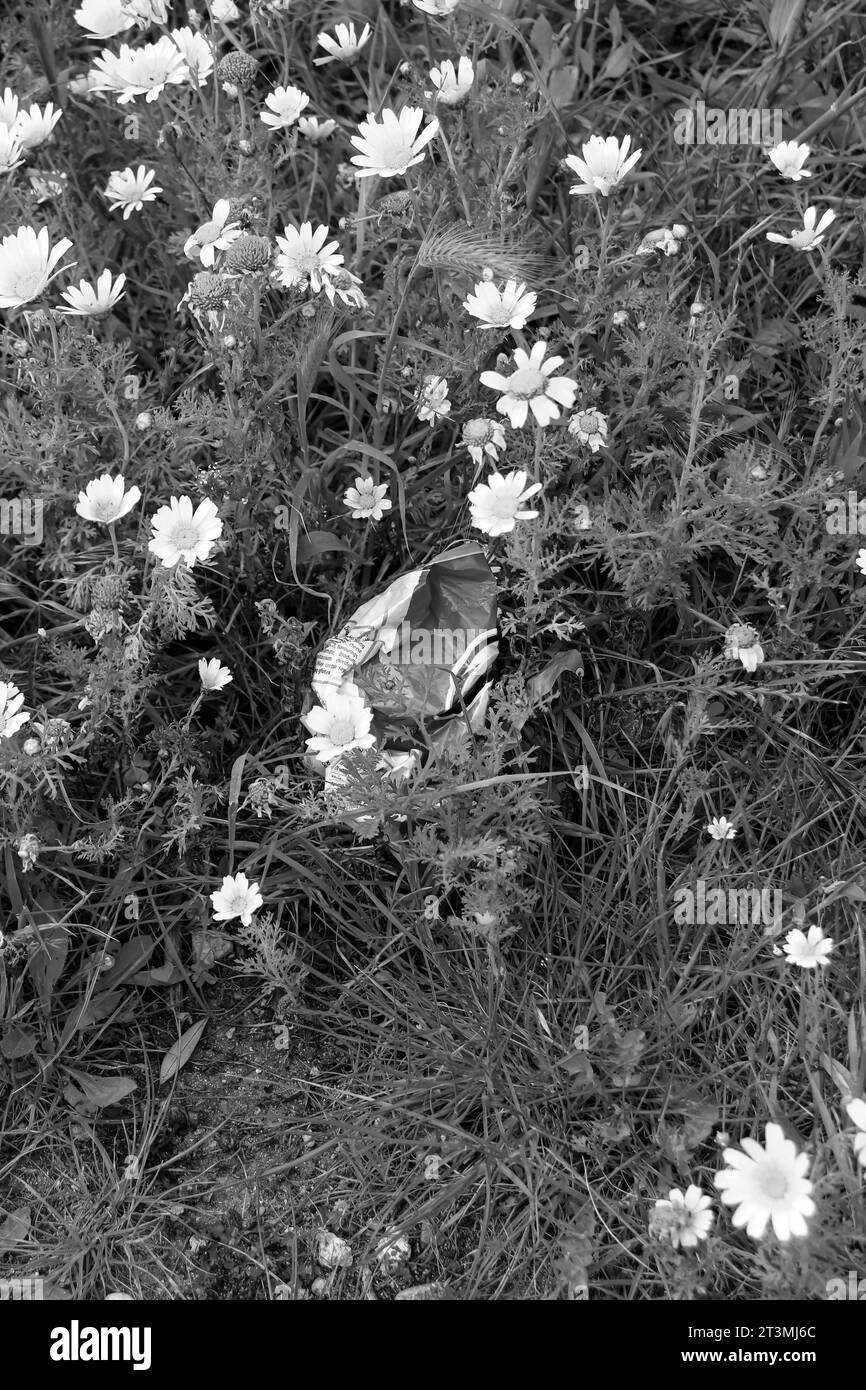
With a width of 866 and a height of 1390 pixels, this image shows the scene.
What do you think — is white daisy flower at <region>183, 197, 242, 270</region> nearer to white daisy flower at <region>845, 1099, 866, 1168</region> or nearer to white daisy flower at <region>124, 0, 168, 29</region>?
white daisy flower at <region>124, 0, 168, 29</region>

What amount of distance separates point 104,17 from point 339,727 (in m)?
1.63

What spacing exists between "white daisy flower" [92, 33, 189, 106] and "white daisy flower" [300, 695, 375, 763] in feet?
4.23

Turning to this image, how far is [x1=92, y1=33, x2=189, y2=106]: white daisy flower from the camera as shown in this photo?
236 cm

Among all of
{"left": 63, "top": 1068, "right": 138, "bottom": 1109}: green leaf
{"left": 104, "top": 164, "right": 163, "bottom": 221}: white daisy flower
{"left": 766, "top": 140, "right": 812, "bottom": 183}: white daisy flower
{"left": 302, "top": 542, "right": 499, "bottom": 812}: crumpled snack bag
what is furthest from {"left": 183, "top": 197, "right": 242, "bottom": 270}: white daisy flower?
{"left": 63, "top": 1068, "right": 138, "bottom": 1109}: green leaf

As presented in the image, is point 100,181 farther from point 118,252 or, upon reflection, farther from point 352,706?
point 352,706

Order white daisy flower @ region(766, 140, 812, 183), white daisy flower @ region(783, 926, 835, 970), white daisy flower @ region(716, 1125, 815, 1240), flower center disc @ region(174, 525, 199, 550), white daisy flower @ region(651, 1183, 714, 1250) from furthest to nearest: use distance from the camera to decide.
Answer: white daisy flower @ region(766, 140, 812, 183) → flower center disc @ region(174, 525, 199, 550) → white daisy flower @ region(783, 926, 835, 970) → white daisy flower @ region(651, 1183, 714, 1250) → white daisy flower @ region(716, 1125, 815, 1240)

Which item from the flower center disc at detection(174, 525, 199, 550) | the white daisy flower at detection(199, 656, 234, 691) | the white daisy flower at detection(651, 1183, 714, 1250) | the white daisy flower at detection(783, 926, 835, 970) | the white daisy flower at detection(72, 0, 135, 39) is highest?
the white daisy flower at detection(72, 0, 135, 39)

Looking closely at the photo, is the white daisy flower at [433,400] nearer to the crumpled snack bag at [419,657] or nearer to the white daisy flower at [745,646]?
the crumpled snack bag at [419,657]

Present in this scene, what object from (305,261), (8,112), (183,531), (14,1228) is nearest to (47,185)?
(8,112)

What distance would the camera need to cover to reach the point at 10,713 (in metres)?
1.99

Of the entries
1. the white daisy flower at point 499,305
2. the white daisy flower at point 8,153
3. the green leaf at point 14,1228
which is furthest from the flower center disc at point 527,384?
the green leaf at point 14,1228

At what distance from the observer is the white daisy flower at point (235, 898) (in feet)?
6.63

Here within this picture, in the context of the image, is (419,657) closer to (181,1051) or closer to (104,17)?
(181,1051)
